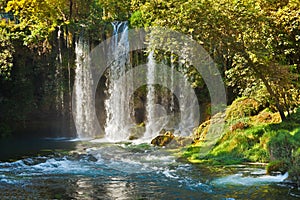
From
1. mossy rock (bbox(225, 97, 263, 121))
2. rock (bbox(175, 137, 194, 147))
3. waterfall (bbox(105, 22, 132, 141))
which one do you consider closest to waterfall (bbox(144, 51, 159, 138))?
waterfall (bbox(105, 22, 132, 141))

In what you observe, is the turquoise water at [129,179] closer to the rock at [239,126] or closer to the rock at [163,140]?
the rock at [163,140]

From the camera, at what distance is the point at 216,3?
13.6 meters

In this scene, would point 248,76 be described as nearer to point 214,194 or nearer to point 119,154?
point 119,154

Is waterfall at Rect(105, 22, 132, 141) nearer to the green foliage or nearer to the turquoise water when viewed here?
the green foliage

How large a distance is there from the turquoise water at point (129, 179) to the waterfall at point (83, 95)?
927 cm

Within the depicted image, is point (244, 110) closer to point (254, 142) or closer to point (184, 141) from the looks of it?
point (184, 141)

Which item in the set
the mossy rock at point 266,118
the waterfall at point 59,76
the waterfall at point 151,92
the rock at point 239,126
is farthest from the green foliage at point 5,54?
the mossy rock at point 266,118

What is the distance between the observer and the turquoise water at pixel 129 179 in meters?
9.70

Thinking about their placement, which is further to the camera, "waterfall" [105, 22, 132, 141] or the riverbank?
Answer: "waterfall" [105, 22, 132, 141]

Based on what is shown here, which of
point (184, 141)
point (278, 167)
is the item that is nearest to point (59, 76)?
point (184, 141)

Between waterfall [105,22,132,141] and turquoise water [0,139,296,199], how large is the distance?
8.39 m

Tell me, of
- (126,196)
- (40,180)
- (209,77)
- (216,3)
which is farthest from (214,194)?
(209,77)

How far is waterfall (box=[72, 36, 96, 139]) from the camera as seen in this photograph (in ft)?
81.1

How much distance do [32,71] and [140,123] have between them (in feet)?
21.9
